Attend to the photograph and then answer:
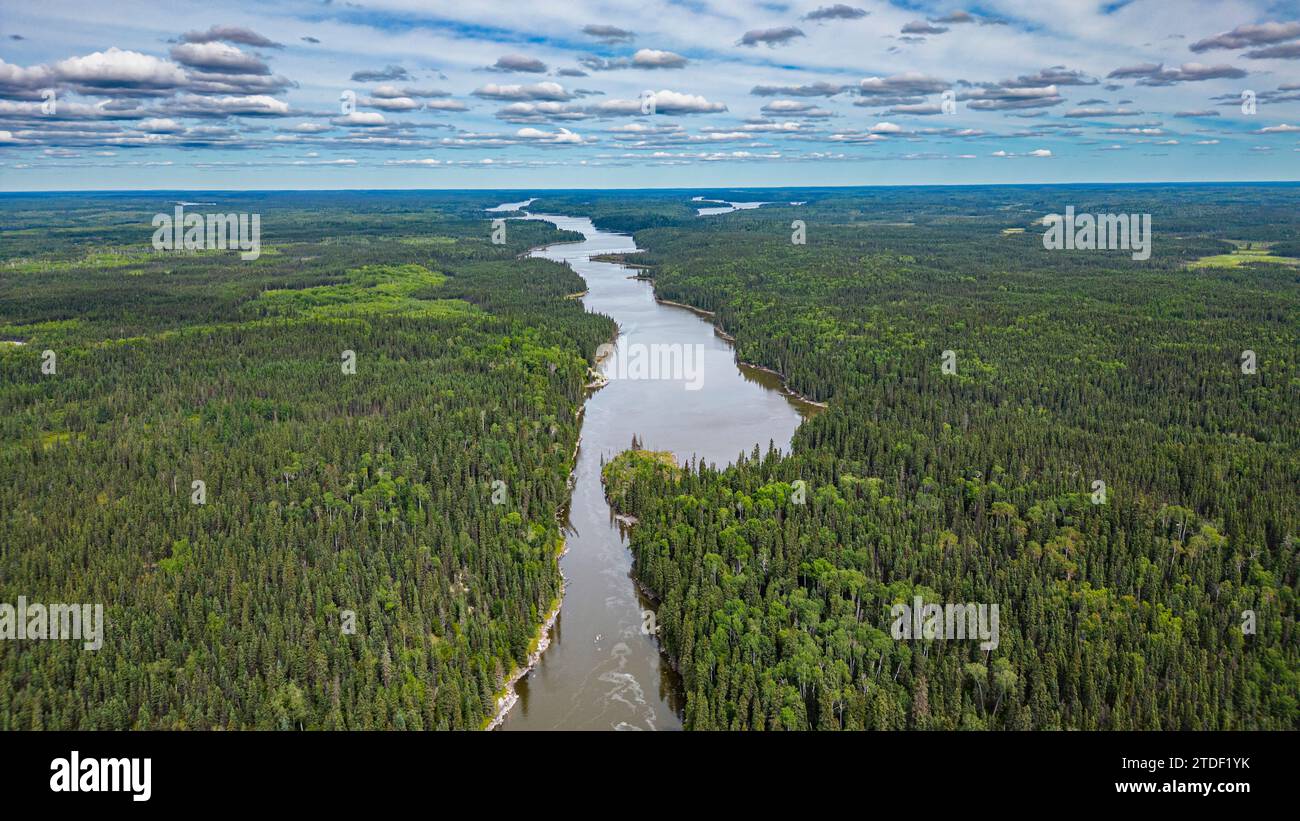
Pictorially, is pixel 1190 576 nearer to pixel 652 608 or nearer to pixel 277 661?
pixel 652 608

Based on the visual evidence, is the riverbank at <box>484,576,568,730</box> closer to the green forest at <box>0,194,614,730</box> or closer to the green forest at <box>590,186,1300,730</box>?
the green forest at <box>0,194,614,730</box>

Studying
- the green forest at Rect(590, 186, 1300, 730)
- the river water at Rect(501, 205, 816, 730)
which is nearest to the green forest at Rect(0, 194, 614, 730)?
the river water at Rect(501, 205, 816, 730)

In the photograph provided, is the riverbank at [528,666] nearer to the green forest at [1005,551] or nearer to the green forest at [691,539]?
the green forest at [691,539]

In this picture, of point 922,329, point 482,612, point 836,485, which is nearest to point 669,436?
point 836,485

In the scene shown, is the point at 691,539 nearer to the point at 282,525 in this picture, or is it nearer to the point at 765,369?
the point at 282,525

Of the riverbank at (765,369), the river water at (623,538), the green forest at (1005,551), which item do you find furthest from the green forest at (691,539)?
the river water at (623,538)

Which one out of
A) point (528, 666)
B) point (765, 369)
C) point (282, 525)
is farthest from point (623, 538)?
point (765, 369)
